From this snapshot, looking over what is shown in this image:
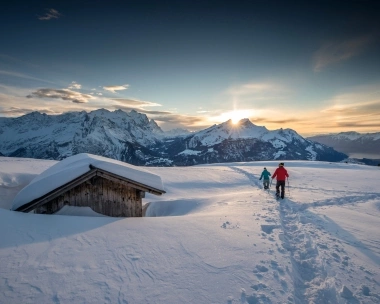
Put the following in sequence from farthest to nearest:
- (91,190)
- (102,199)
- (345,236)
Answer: (102,199), (91,190), (345,236)

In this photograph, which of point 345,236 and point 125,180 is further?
point 125,180

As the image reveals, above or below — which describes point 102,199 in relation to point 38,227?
above

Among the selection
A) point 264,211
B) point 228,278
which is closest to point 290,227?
point 264,211

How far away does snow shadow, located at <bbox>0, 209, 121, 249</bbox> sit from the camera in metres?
6.04

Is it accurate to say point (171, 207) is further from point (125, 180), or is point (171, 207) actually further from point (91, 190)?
point (91, 190)

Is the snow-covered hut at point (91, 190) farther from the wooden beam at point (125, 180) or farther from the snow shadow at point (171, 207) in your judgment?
the snow shadow at point (171, 207)

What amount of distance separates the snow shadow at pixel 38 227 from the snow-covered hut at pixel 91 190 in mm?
841

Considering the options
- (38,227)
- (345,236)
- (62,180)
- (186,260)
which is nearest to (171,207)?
(62,180)

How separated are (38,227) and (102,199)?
2592mm

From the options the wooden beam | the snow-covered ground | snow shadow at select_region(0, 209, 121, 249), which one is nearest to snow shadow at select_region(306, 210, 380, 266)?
the snow-covered ground

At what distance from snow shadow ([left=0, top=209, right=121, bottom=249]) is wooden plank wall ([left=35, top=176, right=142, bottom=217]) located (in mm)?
1086

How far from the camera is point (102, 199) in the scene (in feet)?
30.0

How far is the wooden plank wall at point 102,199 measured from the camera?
871cm

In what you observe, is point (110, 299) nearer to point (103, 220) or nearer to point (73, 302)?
point (73, 302)
